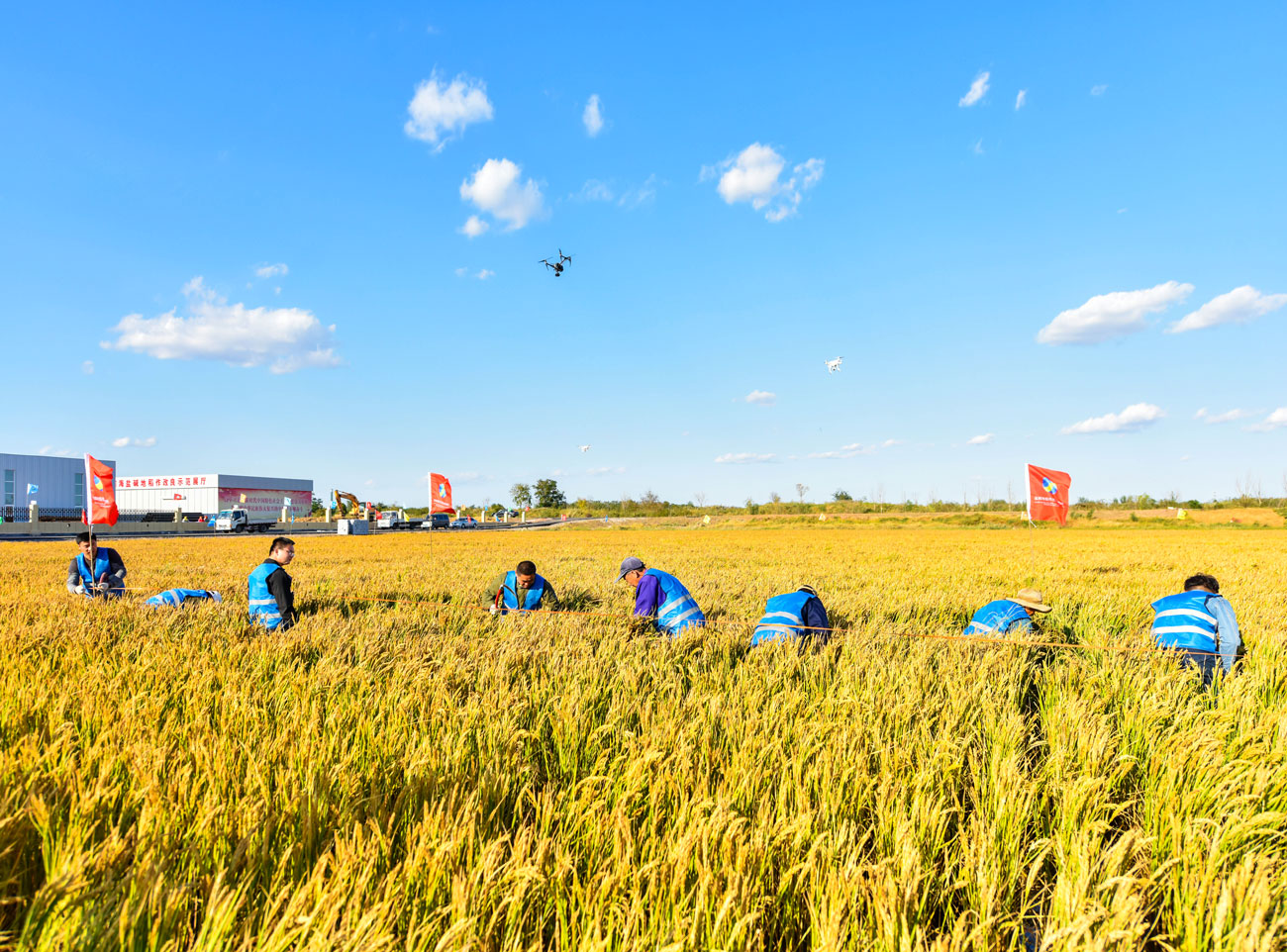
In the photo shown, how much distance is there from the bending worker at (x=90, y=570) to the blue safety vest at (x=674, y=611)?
25.2ft

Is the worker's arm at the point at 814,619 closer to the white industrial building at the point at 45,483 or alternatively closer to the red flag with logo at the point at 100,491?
A: the red flag with logo at the point at 100,491

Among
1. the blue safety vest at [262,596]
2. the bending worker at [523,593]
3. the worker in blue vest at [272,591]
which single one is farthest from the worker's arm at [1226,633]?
the blue safety vest at [262,596]

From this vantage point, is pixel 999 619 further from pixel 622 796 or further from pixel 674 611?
pixel 622 796

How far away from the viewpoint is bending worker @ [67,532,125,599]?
8695mm

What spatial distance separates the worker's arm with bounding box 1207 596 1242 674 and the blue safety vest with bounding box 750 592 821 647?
3.25 meters

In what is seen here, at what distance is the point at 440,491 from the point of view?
54.6 ft

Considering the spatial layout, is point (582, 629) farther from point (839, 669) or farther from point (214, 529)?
point (214, 529)

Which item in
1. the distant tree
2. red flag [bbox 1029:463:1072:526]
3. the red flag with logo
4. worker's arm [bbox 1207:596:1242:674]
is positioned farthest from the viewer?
the distant tree

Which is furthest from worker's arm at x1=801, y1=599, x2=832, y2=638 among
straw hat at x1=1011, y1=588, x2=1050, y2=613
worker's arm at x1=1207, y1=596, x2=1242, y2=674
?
worker's arm at x1=1207, y1=596, x2=1242, y2=674

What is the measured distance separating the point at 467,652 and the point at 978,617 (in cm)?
541

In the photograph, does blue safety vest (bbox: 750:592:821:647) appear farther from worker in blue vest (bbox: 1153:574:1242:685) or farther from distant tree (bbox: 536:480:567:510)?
distant tree (bbox: 536:480:567:510)

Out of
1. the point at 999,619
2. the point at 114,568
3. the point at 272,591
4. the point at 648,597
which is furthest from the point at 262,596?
the point at 999,619

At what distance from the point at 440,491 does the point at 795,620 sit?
13.0 m

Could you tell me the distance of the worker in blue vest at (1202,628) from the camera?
16.5 feet
